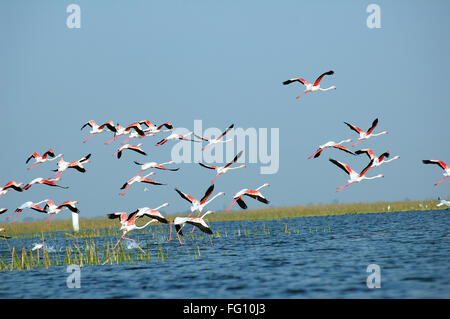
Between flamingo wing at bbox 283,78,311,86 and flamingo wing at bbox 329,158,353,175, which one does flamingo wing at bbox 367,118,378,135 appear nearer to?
flamingo wing at bbox 329,158,353,175

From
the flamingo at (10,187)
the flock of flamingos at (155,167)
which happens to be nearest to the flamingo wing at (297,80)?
the flock of flamingos at (155,167)

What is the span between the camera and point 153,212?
1767cm

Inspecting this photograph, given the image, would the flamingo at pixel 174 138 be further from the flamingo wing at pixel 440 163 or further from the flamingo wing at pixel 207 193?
the flamingo wing at pixel 440 163

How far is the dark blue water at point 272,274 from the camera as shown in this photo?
1414cm

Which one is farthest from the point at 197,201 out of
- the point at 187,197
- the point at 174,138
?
the point at 174,138

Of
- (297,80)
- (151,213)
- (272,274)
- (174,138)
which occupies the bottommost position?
(272,274)

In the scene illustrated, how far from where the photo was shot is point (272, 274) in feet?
54.3

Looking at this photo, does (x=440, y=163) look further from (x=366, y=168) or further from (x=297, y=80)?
(x=297, y=80)

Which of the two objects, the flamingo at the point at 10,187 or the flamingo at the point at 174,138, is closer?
the flamingo at the point at 10,187

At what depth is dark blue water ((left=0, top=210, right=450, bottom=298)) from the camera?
14141 mm

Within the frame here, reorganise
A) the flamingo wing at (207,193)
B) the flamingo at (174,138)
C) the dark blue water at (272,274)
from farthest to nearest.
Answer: the flamingo at (174,138) < the flamingo wing at (207,193) < the dark blue water at (272,274)

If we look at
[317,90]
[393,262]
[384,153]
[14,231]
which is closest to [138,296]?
[393,262]

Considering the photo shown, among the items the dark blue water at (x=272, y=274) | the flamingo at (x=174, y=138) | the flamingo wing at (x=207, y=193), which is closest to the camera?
the dark blue water at (x=272, y=274)

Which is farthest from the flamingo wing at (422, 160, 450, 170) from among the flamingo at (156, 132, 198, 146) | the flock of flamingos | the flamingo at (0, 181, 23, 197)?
the flamingo at (0, 181, 23, 197)
